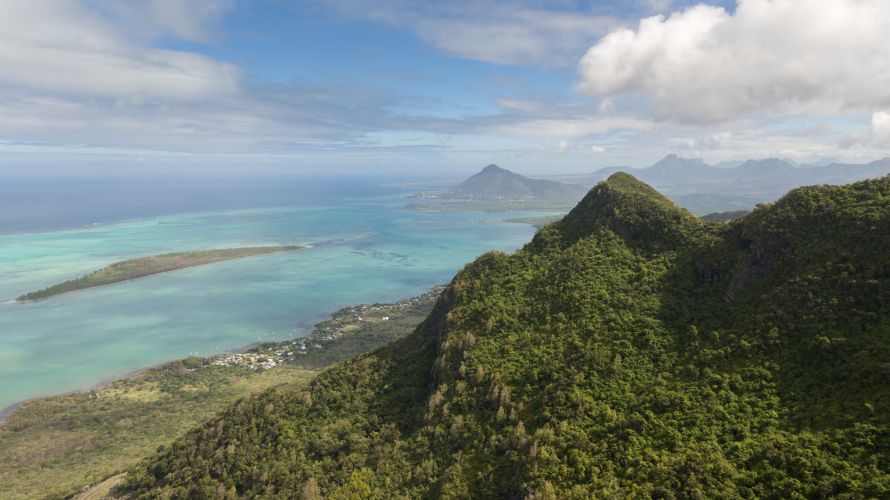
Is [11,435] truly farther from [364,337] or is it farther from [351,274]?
[351,274]

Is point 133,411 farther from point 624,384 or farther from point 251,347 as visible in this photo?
point 624,384

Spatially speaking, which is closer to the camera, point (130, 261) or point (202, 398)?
point (202, 398)

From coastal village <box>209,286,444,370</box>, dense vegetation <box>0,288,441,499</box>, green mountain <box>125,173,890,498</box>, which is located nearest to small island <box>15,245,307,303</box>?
dense vegetation <box>0,288,441,499</box>

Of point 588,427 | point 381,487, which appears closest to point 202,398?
point 381,487

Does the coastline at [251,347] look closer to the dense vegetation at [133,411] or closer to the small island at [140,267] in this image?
the dense vegetation at [133,411]

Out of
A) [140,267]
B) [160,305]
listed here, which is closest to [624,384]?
[160,305]

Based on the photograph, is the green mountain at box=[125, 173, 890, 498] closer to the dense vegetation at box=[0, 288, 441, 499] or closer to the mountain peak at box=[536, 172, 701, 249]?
the mountain peak at box=[536, 172, 701, 249]
